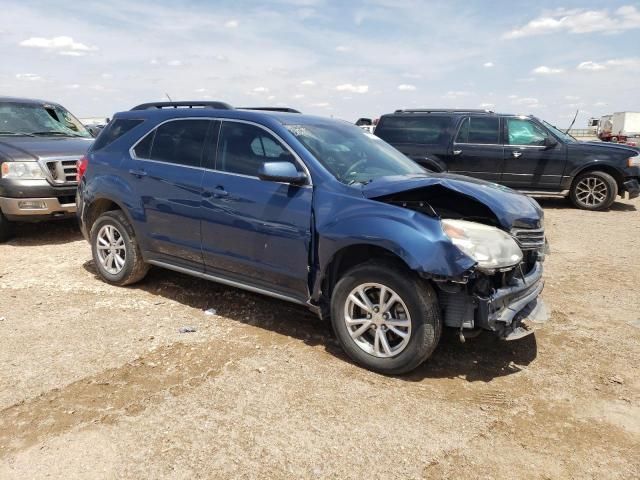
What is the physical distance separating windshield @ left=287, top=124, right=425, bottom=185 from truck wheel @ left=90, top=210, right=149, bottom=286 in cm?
210

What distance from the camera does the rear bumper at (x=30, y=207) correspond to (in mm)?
7090

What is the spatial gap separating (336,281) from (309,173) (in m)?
0.84

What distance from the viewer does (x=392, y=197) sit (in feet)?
12.2

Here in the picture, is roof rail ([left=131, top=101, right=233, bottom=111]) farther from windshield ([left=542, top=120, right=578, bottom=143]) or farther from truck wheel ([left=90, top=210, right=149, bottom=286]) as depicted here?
windshield ([left=542, top=120, right=578, bottom=143])

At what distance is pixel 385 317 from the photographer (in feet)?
11.8

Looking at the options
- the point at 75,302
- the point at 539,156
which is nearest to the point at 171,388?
the point at 75,302

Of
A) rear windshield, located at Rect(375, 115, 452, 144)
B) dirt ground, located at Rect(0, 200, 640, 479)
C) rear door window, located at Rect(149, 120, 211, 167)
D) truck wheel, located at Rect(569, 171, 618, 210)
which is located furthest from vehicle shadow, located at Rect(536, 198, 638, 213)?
rear door window, located at Rect(149, 120, 211, 167)

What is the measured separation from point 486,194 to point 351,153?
3.97 ft

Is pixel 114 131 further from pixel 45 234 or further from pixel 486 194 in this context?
pixel 486 194

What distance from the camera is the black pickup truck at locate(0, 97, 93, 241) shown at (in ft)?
23.3

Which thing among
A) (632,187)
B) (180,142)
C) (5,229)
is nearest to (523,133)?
(632,187)

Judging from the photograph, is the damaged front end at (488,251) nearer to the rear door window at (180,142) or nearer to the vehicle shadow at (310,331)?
the vehicle shadow at (310,331)

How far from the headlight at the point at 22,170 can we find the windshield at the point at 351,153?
4578 millimetres

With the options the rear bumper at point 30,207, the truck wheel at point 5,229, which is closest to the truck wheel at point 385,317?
the rear bumper at point 30,207
